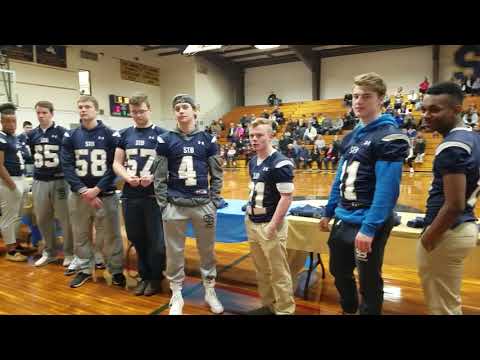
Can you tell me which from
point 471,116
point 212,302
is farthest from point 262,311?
point 471,116

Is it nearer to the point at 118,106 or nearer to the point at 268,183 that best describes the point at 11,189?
Answer: the point at 268,183

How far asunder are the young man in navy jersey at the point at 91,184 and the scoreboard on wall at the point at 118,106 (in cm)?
1608

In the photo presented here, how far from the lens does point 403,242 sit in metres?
2.43

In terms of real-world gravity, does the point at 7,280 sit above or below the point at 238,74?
below

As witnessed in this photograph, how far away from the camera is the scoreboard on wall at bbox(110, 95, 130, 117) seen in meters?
18.0

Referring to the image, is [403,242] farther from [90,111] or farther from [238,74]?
[238,74]

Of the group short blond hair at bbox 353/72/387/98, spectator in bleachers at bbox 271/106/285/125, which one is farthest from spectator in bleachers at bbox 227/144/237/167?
short blond hair at bbox 353/72/387/98

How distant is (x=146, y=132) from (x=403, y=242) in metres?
2.42

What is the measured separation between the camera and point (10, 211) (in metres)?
4.09

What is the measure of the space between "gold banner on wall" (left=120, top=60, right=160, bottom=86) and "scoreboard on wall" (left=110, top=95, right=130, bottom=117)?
142cm

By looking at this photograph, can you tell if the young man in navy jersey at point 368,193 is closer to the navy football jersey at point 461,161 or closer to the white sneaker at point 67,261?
the navy football jersey at point 461,161

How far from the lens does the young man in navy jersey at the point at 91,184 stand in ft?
10.5
